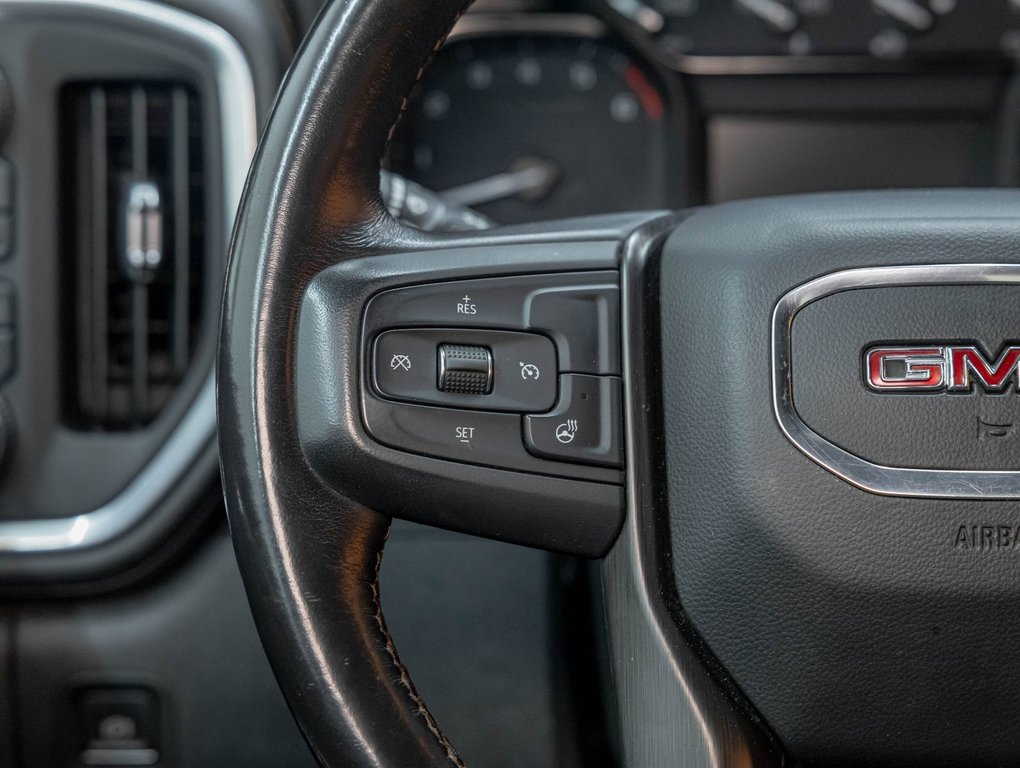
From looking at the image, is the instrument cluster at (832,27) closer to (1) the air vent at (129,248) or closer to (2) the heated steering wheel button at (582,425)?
(1) the air vent at (129,248)

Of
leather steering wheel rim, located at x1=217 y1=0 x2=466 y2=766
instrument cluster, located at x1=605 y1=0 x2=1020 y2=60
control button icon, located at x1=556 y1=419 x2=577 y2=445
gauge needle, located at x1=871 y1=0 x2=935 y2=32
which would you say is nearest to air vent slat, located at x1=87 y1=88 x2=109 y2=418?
leather steering wheel rim, located at x1=217 y1=0 x2=466 y2=766

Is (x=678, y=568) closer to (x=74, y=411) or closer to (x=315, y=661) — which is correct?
(x=315, y=661)

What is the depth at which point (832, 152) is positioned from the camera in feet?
5.77

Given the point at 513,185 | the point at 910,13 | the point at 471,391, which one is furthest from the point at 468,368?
the point at 910,13

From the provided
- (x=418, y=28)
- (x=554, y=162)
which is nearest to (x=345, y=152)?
(x=418, y=28)

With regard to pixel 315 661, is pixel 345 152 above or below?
above

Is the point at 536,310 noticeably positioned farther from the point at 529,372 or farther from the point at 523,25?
the point at 523,25

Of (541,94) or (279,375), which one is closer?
(279,375)

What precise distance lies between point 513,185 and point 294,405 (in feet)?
3.85

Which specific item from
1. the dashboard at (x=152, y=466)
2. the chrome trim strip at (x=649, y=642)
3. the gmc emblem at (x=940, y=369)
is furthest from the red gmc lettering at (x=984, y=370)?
the dashboard at (x=152, y=466)

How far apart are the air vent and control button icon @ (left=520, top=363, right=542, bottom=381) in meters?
0.41

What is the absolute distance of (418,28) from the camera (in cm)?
64

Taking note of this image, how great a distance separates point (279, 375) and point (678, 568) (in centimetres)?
26

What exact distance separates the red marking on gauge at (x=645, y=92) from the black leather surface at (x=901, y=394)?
Answer: 3.79 feet
